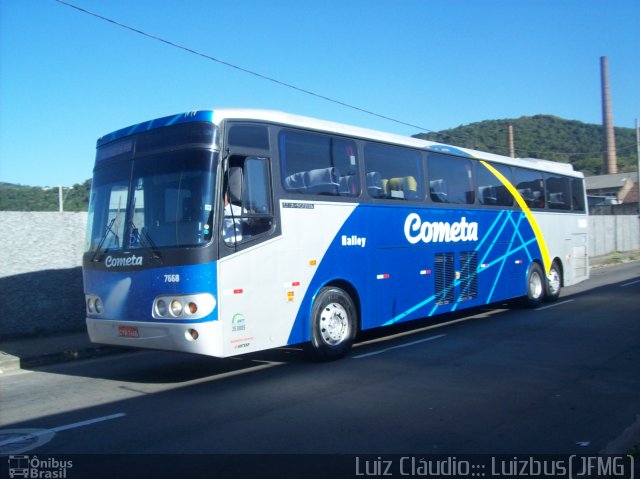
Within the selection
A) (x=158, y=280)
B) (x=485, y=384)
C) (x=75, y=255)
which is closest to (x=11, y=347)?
(x=75, y=255)

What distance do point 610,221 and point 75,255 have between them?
3599 cm

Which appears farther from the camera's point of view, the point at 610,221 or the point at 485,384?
the point at 610,221

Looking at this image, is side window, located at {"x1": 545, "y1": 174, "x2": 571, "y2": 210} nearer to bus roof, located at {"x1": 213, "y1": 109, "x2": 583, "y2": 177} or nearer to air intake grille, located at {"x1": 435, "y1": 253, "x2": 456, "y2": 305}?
bus roof, located at {"x1": 213, "y1": 109, "x2": 583, "y2": 177}

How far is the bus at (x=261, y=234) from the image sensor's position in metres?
7.49

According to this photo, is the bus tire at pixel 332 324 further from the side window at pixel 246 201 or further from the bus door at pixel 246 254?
the side window at pixel 246 201

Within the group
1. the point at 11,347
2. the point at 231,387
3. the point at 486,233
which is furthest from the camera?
the point at 486,233

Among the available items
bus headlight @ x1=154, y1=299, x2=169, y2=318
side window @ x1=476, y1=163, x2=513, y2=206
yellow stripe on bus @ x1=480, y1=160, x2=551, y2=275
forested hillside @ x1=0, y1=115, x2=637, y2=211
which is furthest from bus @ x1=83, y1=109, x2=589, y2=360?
forested hillside @ x1=0, y1=115, x2=637, y2=211

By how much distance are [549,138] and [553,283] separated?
54.5 meters

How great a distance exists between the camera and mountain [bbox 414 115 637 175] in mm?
52438

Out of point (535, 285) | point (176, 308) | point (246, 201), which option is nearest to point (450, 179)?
point (535, 285)

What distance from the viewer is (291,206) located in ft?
28.4

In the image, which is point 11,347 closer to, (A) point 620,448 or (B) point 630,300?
(A) point 620,448

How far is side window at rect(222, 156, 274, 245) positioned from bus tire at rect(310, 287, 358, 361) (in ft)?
5.20

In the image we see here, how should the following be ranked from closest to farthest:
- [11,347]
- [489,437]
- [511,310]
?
[489,437] → [11,347] → [511,310]
